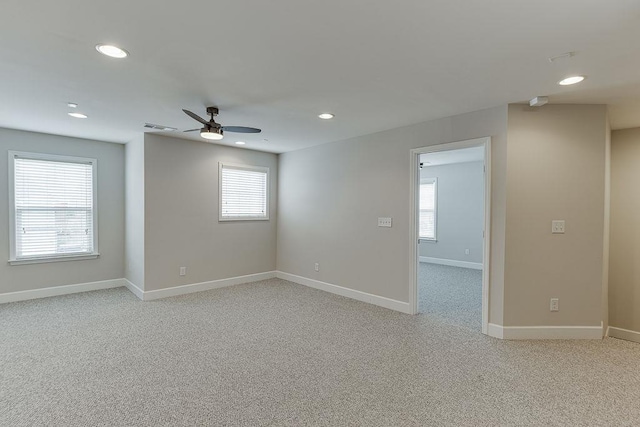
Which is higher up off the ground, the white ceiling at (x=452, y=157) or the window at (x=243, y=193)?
the white ceiling at (x=452, y=157)

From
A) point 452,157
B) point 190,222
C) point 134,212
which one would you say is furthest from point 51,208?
point 452,157

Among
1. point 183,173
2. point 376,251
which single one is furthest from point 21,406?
point 376,251

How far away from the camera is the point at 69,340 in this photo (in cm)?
335

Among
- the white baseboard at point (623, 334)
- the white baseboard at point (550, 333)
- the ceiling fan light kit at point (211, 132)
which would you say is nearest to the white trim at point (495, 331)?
the white baseboard at point (550, 333)

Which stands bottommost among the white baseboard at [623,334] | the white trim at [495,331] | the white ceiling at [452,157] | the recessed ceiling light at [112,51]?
the white baseboard at [623,334]

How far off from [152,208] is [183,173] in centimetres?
73

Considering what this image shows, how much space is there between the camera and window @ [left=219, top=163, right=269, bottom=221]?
5.71 meters

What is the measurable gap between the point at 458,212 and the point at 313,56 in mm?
6569

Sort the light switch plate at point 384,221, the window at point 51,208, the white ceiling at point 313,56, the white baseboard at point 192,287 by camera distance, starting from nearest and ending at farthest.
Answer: the white ceiling at point 313,56 → the light switch plate at point 384,221 → the window at point 51,208 → the white baseboard at point 192,287

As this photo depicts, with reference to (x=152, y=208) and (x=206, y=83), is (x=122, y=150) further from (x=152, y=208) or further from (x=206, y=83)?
(x=206, y=83)

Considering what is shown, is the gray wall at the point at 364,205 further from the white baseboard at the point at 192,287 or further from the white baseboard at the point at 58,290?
the white baseboard at the point at 58,290

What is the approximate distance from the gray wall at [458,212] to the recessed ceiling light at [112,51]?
7.13 m

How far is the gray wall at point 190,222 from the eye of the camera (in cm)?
486

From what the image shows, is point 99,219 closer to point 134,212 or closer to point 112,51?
point 134,212
